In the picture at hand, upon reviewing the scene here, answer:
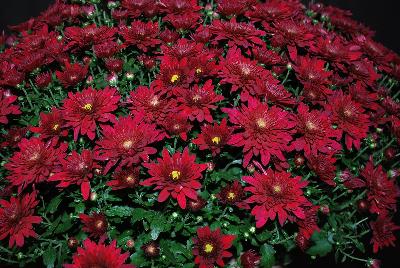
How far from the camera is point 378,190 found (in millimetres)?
A: 1259

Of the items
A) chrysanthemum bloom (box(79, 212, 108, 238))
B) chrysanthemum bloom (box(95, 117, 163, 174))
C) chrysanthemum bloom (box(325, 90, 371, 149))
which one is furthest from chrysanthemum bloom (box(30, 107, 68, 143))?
chrysanthemum bloom (box(325, 90, 371, 149))

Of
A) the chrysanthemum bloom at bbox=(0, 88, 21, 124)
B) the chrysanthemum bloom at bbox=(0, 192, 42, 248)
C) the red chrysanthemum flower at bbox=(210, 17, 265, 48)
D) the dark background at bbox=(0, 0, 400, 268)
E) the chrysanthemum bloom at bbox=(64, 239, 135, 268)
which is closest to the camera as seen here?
the chrysanthemum bloom at bbox=(64, 239, 135, 268)

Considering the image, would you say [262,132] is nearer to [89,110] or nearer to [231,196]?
[231,196]

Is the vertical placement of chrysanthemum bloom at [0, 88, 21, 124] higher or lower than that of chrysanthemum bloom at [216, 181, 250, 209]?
higher

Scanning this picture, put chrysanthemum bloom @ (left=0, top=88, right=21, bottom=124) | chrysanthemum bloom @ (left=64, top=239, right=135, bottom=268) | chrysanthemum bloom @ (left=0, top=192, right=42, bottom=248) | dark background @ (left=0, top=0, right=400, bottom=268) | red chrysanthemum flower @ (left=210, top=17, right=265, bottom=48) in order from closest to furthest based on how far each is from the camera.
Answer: chrysanthemum bloom @ (left=64, top=239, right=135, bottom=268)
chrysanthemum bloom @ (left=0, top=192, right=42, bottom=248)
chrysanthemum bloom @ (left=0, top=88, right=21, bottom=124)
red chrysanthemum flower @ (left=210, top=17, right=265, bottom=48)
dark background @ (left=0, top=0, right=400, bottom=268)

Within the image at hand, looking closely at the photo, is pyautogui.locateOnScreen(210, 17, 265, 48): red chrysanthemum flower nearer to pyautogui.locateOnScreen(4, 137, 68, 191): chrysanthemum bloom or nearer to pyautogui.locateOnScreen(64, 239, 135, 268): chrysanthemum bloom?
pyautogui.locateOnScreen(4, 137, 68, 191): chrysanthemum bloom

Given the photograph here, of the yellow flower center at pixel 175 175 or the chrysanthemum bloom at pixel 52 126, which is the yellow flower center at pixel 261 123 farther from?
the chrysanthemum bloom at pixel 52 126

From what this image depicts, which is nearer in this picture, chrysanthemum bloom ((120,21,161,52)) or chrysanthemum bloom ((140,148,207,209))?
chrysanthemum bloom ((140,148,207,209))

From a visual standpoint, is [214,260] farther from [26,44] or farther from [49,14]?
[49,14]

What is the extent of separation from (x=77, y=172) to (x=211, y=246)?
40 cm

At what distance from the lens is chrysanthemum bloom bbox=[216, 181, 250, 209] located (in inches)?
42.8

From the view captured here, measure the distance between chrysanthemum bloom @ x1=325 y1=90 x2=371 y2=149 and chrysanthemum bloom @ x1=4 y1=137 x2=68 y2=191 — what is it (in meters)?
0.81

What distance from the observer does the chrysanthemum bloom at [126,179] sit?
1.02 metres

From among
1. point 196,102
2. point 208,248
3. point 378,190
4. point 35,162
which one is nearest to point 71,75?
point 35,162
